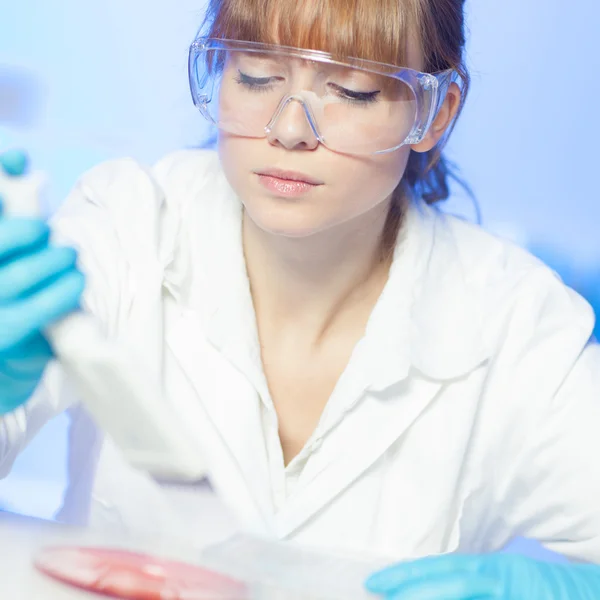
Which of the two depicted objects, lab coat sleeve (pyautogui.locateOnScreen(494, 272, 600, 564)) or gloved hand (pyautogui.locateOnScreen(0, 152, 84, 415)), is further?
lab coat sleeve (pyautogui.locateOnScreen(494, 272, 600, 564))

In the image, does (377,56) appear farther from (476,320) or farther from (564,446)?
(564,446)

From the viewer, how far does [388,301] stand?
58.3 inches

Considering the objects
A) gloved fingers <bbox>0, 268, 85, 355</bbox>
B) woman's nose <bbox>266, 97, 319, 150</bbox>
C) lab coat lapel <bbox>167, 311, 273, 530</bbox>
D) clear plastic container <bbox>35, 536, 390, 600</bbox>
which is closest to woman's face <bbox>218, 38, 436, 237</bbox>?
woman's nose <bbox>266, 97, 319, 150</bbox>

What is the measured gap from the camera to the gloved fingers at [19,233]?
948 mm

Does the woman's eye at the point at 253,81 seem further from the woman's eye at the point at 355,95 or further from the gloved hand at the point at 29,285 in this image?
the gloved hand at the point at 29,285

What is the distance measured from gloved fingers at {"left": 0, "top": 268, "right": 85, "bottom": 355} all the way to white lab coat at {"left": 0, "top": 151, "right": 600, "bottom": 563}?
357 millimetres

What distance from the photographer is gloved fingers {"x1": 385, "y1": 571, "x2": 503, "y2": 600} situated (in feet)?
3.30

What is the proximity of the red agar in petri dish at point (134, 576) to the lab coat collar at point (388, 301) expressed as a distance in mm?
508

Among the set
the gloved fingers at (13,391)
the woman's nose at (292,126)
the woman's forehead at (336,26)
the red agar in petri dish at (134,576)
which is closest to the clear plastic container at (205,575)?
the red agar in petri dish at (134,576)

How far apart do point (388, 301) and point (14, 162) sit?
74cm

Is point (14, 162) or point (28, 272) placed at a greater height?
point (14, 162)

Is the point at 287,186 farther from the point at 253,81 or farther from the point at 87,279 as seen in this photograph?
the point at 87,279

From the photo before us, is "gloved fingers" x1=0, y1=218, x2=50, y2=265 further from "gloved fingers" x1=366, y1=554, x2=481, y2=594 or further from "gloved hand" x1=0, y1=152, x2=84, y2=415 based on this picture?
"gloved fingers" x1=366, y1=554, x2=481, y2=594

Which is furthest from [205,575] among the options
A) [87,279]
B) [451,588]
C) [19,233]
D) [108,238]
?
Result: [108,238]
